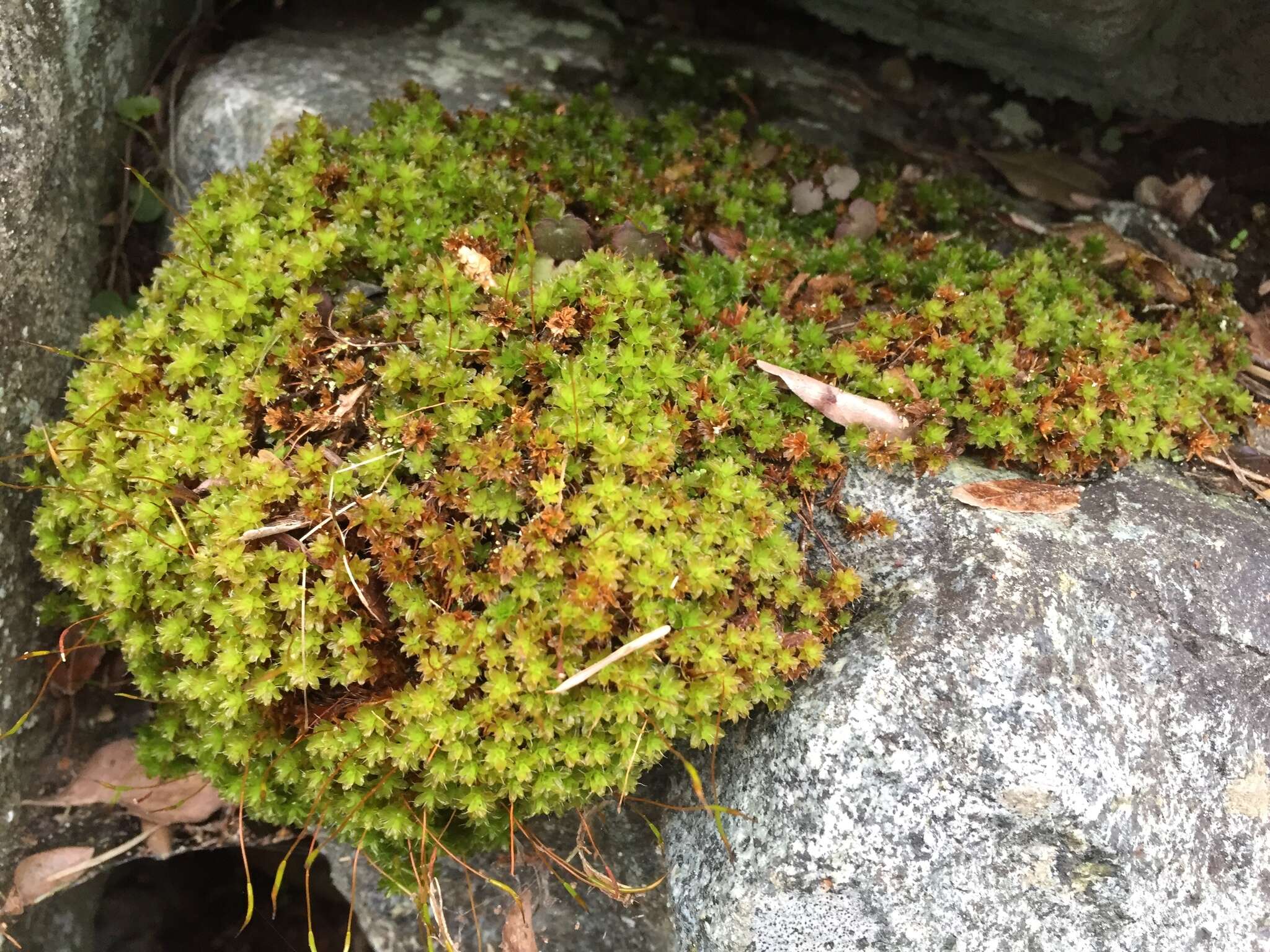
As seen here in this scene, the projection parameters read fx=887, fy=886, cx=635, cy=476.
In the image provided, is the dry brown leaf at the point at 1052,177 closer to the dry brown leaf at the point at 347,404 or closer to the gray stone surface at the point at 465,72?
the gray stone surface at the point at 465,72

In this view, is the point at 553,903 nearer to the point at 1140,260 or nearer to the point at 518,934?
the point at 518,934

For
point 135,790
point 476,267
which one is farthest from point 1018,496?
point 135,790

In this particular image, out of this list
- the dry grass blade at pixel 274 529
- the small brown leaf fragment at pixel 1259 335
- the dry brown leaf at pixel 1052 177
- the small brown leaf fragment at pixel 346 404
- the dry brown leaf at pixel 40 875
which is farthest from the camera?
the dry brown leaf at pixel 1052 177

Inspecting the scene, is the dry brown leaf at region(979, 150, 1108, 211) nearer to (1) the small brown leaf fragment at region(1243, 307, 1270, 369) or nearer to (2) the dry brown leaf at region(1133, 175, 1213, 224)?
(2) the dry brown leaf at region(1133, 175, 1213, 224)

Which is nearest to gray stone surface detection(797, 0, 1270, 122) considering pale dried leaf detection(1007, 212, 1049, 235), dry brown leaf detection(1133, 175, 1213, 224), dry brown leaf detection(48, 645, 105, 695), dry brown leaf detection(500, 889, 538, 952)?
dry brown leaf detection(1133, 175, 1213, 224)

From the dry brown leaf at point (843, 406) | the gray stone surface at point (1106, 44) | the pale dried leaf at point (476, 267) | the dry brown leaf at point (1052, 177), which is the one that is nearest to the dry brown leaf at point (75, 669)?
the pale dried leaf at point (476, 267)

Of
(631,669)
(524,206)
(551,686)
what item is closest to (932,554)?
(631,669)
